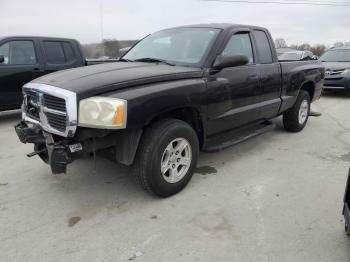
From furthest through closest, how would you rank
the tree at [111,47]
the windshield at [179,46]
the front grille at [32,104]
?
the tree at [111,47] < the windshield at [179,46] < the front grille at [32,104]

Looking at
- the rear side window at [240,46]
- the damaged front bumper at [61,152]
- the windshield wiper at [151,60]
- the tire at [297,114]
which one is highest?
the rear side window at [240,46]

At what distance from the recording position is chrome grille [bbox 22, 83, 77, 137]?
10.4ft

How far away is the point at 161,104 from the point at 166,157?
57 cm

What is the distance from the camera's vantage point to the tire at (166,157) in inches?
137

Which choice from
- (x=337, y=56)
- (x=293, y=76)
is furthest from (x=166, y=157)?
(x=337, y=56)

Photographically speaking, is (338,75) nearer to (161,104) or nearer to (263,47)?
(263,47)

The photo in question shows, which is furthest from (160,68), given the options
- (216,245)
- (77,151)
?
(216,245)

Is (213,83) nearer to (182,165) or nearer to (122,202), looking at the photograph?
(182,165)

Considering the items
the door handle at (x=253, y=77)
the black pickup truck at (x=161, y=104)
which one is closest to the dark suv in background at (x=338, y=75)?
the black pickup truck at (x=161, y=104)

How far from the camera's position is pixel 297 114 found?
636 cm

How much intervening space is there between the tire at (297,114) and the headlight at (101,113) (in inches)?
158

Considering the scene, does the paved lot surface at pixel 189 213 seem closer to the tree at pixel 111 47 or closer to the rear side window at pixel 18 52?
the rear side window at pixel 18 52

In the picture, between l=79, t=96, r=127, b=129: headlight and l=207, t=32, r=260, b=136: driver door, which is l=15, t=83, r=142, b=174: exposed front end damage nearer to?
l=79, t=96, r=127, b=129: headlight

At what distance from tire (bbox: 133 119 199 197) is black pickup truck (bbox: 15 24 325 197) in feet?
0.03
